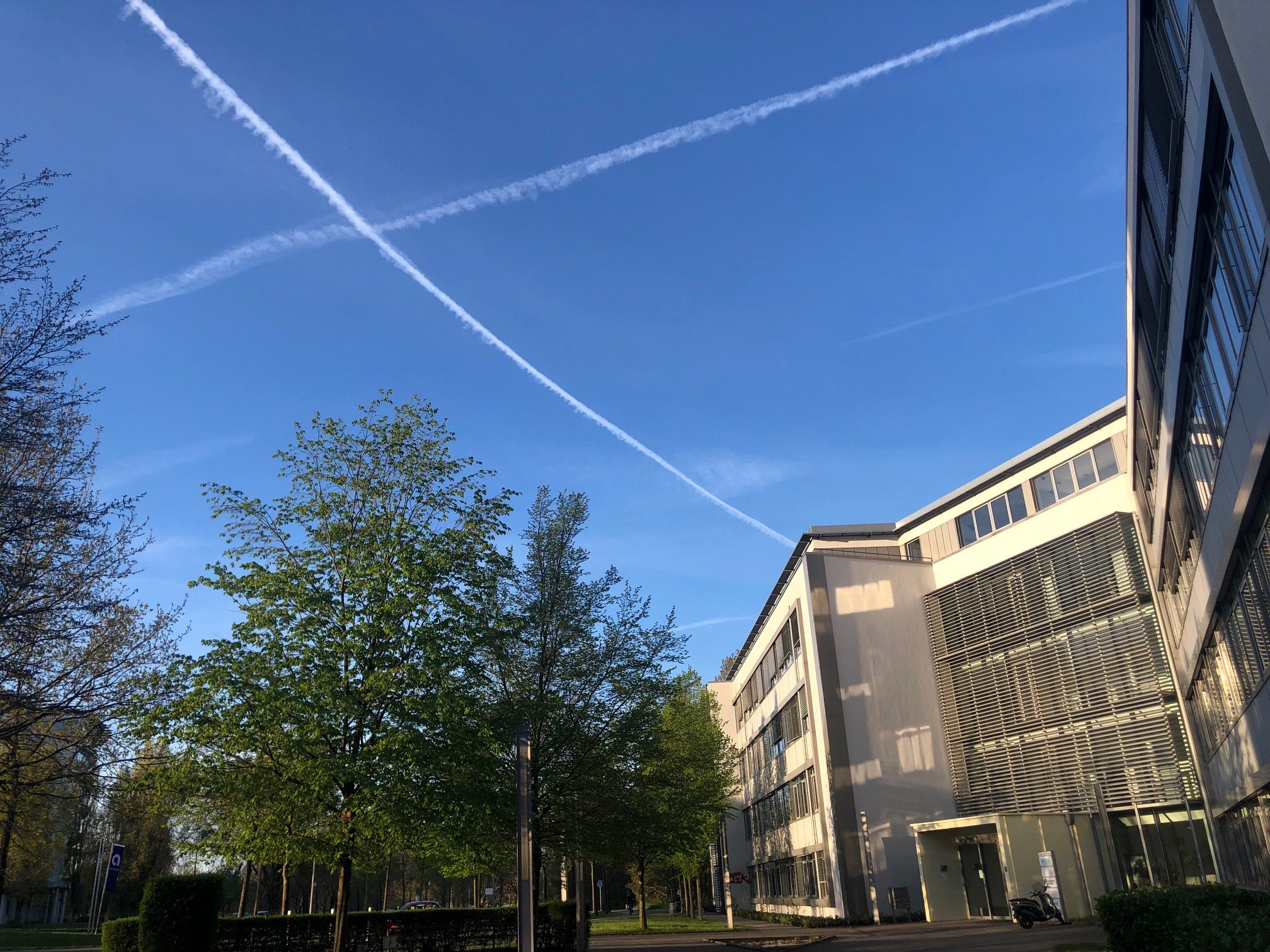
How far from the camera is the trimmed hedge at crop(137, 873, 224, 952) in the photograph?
1600cm

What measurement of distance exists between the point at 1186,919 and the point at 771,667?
1681 inches

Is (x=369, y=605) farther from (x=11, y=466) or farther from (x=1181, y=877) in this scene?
(x=1181, y=877)

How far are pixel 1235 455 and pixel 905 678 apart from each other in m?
26.2

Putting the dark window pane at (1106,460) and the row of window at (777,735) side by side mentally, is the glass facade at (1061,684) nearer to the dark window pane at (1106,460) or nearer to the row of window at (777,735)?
the dark window pane at (1106,460)

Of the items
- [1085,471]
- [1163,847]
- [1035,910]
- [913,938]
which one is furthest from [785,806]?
[1085,471]

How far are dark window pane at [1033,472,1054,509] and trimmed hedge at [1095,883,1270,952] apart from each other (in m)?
21.4

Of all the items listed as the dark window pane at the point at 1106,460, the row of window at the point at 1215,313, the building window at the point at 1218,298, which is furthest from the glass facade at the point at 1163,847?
the building window at the point at 1218,298

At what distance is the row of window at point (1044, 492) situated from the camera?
1321 inches

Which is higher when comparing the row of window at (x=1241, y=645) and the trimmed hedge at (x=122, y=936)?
the row of window at (x=1241, y=645)

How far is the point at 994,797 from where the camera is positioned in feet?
116

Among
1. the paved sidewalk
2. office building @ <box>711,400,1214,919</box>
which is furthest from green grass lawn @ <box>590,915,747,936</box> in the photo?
office building @ <box>711,400,1214,919</box>

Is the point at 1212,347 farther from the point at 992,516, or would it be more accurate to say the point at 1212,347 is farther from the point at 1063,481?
the point at 992,516

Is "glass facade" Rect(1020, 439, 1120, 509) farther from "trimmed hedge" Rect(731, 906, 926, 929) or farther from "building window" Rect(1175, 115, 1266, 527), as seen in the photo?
"trimmed hedge" Rect(731, 906, 926, 929)

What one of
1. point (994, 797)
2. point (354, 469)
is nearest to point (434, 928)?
point (354, 469)
